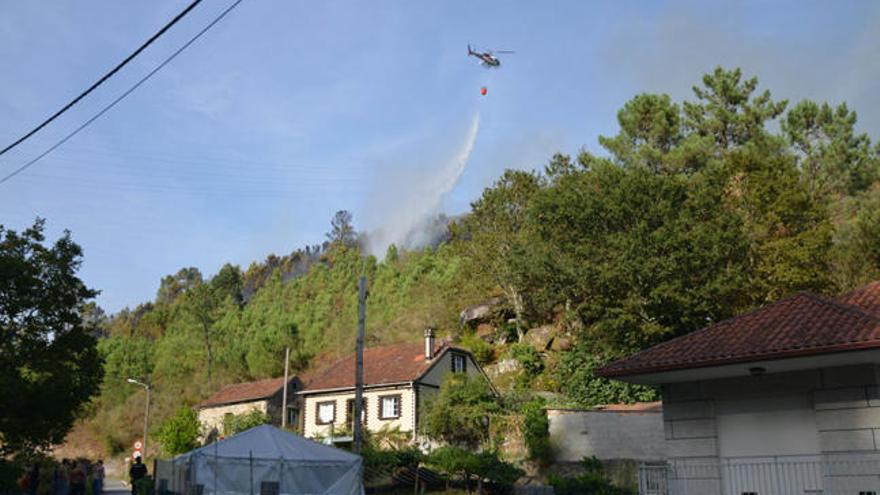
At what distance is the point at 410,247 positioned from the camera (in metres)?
76.8

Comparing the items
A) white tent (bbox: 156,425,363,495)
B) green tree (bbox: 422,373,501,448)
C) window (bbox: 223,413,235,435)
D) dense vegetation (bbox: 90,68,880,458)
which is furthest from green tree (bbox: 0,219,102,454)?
window (bbox: 223,413,235,435)

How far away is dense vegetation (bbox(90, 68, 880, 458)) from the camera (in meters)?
36.4

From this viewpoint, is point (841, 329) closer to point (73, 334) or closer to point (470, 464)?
point (470, 464)

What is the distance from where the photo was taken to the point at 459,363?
150 ft

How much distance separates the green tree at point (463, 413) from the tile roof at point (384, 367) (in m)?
3.55

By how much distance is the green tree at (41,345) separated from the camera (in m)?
26.2

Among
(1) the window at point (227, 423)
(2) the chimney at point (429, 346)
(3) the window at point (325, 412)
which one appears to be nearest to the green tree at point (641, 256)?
(2) the chimney at point (429, 346)

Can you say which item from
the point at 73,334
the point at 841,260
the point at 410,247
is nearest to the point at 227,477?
the point at 73,334

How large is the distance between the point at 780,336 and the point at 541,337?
32.9 meters

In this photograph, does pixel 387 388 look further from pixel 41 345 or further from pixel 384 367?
pixel 41 345

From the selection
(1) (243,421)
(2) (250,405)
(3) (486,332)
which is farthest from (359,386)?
(2) (250,405)

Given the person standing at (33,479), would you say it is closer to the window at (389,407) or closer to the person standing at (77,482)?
the person standing at (77,482)

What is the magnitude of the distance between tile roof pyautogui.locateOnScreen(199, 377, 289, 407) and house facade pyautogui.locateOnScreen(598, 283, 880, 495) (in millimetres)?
40775

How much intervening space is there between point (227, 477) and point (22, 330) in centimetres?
1345
